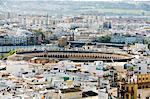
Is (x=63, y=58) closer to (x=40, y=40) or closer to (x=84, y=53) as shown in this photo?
(x=84, y=53)

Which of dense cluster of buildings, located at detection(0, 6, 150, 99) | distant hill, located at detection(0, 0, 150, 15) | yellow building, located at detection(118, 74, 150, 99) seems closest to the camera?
yellow building, located at detection(118, 74, 150, 99)

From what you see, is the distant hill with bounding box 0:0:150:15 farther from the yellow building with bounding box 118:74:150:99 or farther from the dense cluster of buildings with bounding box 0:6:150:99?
the yellow building with bounding box 118:74:150:99

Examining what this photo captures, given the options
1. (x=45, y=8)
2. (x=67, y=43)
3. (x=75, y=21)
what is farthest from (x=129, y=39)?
(x=45, y=8)

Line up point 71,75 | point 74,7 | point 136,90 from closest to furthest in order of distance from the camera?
point 136,90
point 71,75
point 74,7

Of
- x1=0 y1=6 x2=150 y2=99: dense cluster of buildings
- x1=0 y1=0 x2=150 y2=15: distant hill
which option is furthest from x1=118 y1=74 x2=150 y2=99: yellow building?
x1=0 y1=0 x2=150 y2=15: distant hill

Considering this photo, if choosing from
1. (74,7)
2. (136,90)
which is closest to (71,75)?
(136,90)

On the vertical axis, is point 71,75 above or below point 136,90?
below

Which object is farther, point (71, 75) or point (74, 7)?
point (74, 7)

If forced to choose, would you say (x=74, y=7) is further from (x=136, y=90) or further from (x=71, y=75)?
(x=136, y=90)
